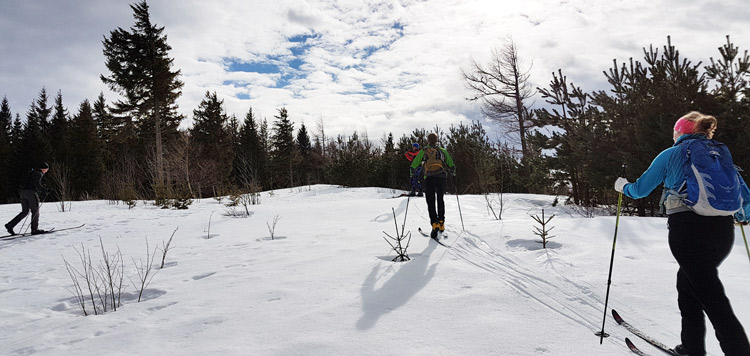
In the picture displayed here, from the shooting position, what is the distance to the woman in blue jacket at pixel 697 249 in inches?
83.9

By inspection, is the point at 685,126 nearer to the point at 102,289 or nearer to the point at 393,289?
the point at 393,289

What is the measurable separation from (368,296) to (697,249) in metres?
2.38

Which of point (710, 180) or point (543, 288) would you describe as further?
point (543, 288)

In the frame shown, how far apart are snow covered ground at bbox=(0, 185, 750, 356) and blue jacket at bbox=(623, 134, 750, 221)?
104 centimetres

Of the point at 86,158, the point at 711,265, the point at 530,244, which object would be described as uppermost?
the point at 86,158

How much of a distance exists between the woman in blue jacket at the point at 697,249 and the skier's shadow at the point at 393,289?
6.46ft

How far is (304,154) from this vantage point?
43.9 m

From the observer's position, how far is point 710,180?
2111 millimetres

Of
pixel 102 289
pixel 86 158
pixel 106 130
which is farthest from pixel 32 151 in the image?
pixel 102 289

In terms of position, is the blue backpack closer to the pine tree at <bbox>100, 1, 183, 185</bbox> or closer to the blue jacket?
the blue jacket

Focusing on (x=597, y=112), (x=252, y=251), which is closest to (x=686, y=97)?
(x=597, y=112)

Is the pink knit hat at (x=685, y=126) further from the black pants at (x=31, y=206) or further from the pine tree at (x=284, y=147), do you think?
the pine tree at (x=284, y=147)

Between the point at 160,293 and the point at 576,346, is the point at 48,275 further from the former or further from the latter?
the point at 576,346

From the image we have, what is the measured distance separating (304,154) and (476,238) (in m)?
39.6
